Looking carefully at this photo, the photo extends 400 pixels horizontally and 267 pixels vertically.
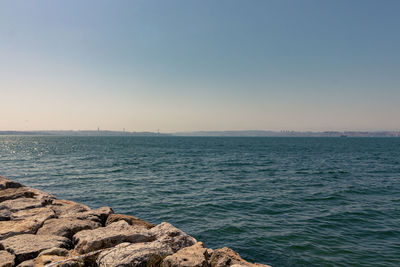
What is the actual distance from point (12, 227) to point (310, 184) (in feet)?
76.0

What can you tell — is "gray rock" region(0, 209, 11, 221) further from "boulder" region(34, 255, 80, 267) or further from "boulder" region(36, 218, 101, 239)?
"boulder" region(34, 255, 80, 267)

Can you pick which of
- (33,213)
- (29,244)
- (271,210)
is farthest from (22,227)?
(271,210)

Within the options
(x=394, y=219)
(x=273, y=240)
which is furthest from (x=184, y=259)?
(x=394, y=219)

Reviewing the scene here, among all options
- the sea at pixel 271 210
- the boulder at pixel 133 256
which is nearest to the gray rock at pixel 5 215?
the sea at pixel 271 210

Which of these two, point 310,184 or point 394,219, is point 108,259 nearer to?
point 394,219

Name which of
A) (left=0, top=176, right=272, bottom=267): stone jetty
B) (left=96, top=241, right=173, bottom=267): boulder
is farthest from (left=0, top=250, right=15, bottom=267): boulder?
(left=96, top=241, right=173, bottom=267): boulder

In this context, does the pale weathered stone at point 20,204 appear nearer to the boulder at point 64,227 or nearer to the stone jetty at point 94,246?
the stone jetty at point 94,246

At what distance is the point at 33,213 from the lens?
416 inches

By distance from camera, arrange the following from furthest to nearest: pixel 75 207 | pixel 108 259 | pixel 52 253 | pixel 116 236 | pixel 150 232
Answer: pixel 75 207 → pixel 150 232 → pixel 116 236 → pixel 52 253 → pixel 108 259

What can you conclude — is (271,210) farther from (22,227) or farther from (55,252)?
(22,227)

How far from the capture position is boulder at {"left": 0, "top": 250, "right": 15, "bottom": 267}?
5915 mm

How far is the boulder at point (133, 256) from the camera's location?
6.00 meters

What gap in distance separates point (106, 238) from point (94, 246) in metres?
0.41

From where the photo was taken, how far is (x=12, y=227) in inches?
341
